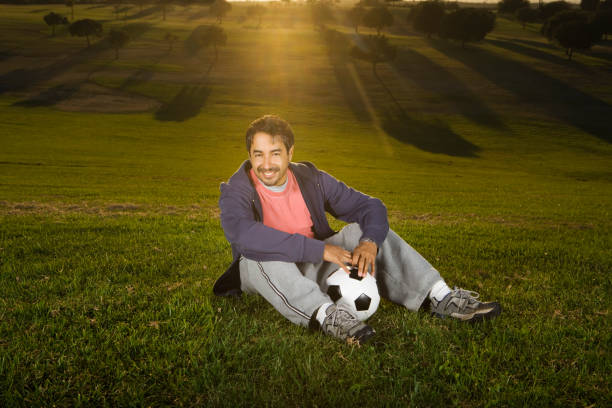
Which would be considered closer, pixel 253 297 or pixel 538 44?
pixel 253 297

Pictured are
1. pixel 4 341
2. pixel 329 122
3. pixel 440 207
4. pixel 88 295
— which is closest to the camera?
pixel 4 341

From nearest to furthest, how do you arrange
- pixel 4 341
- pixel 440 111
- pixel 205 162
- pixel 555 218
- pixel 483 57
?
pixel 4 341 < pixel 555 218 < pixel 205 162 < pixel 440 111 < pixel 483 57

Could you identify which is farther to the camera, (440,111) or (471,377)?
(440,111)

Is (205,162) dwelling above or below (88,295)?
below

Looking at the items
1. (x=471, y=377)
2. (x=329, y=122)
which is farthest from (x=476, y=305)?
(x=329, y=122)

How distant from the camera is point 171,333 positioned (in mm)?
4730

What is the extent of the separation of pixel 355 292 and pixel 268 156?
75.1 inches

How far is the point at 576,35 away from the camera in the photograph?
95812 mm

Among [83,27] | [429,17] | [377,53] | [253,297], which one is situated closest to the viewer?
[253,297]

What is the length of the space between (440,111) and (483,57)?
43.0 m

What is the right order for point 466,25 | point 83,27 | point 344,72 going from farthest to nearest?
point 466,25 < point 83,27 < point 344,72

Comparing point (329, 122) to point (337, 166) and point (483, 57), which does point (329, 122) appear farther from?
point (483, 57)

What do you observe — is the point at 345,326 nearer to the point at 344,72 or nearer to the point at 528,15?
the point at 344,72

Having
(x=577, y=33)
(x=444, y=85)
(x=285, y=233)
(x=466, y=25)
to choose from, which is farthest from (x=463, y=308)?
(x=466, y=25)
